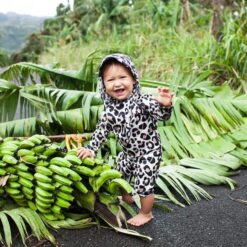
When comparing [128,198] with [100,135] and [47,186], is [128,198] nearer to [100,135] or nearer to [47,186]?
[100,135]

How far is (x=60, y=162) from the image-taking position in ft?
7.87

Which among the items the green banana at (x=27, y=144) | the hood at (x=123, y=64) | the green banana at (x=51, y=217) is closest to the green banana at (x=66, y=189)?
the green banana at (x=51, y=217)

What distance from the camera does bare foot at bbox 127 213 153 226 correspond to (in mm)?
2539

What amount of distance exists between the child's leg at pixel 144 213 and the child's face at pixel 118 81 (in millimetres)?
610

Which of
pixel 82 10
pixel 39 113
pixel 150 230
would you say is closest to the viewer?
Answer: pixel 150 230

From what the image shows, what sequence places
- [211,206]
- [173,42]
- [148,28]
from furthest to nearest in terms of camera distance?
[148,28], [173,42], [211,206]

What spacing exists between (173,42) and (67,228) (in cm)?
513

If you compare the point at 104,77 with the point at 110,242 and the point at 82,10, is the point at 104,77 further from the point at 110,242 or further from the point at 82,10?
the point at 82,10

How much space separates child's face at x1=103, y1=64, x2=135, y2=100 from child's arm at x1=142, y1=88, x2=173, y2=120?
0.12 m

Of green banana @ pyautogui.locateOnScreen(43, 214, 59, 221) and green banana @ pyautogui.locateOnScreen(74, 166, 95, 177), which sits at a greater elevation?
green banana @ pyautogui.locateOnScreen(74, 166, 95, 177)

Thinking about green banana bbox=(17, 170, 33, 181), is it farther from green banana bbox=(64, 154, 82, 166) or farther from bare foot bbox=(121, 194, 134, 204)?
bare foot bbox=(121, 194, 134, 204)

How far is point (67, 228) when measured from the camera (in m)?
2.47

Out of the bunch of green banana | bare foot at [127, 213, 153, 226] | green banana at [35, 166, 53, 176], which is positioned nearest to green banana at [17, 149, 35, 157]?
the bunch of green banana

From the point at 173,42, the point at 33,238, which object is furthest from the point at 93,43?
the point at 33,238
